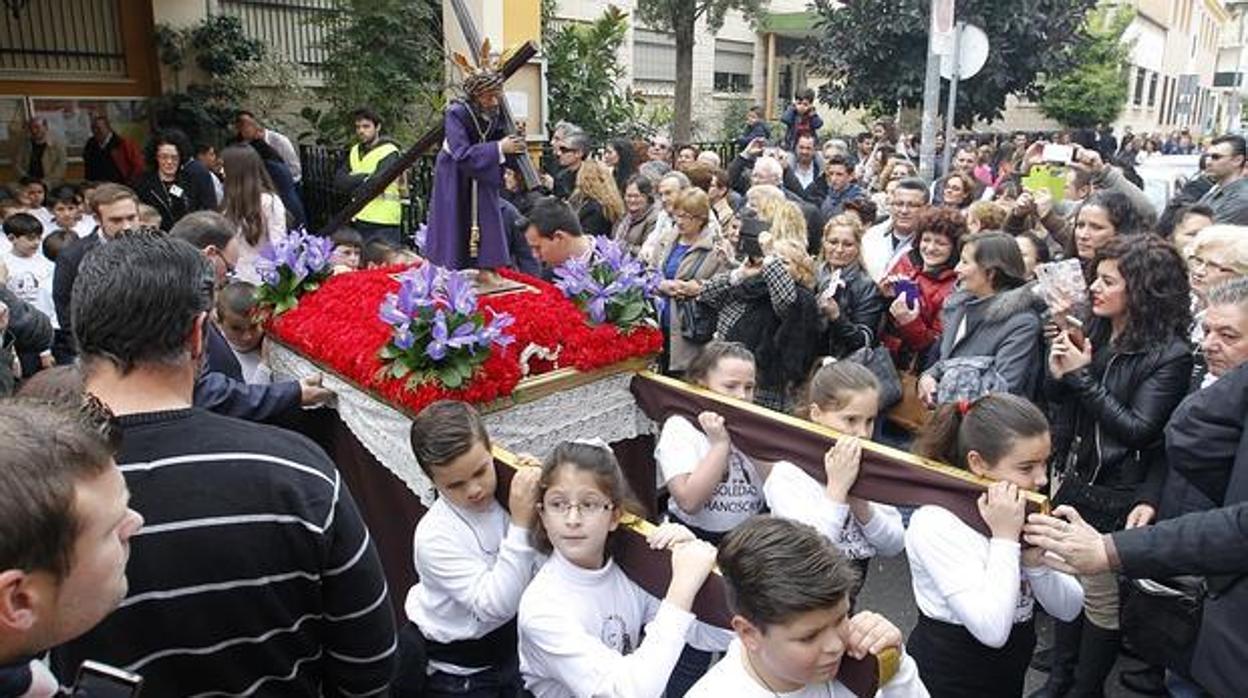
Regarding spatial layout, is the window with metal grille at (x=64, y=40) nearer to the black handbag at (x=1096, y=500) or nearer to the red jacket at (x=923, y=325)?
the red jacket at (x=923, y=325)

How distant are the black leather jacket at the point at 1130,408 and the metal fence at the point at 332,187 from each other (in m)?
→ 5.92

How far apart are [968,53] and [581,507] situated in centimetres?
641

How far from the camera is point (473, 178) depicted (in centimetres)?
388

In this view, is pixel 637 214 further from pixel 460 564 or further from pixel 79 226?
pixel 460 564

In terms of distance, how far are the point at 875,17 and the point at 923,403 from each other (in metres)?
10.4

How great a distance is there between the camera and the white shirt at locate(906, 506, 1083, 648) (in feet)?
7.71

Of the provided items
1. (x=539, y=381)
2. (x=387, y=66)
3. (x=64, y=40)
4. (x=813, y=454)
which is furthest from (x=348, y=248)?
(x=64, y=40)

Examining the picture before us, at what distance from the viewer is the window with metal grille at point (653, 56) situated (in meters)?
24.0

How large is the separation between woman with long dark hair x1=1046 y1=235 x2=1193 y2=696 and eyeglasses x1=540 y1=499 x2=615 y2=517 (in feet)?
6.62

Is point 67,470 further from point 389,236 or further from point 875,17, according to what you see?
point 875,17

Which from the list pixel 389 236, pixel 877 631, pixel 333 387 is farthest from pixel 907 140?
pixel 877 631

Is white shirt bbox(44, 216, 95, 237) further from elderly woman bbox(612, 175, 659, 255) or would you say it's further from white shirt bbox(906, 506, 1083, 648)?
white shirt bbox(906, 506, 1083, 648)

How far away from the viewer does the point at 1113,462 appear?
348 centimetres

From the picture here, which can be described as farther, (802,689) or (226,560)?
(802,689)
